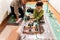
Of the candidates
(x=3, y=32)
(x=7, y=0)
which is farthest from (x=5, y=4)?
(x=3, y=32)

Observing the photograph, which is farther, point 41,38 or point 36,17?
point 36,17

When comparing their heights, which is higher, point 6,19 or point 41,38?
point 41,38

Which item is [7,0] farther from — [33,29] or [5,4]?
[33,29]

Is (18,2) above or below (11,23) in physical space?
above

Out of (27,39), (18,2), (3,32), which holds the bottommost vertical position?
(3,32)

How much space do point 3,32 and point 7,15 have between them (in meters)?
0.99

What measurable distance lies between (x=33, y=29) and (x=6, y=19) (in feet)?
6.59

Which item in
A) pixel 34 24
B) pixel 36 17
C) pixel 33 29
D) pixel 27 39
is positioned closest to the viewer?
pixel 27 39

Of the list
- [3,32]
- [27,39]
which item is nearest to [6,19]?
[3,32]

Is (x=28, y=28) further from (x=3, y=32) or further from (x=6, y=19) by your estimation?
(x=6, y=19)

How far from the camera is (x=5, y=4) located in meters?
3.43

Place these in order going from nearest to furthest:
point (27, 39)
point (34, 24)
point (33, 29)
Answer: point (27, 39)
point (33, 29)
point (34, 24)

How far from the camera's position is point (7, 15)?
145 inches

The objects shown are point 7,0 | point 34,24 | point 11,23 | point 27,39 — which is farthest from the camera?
point 7,0
